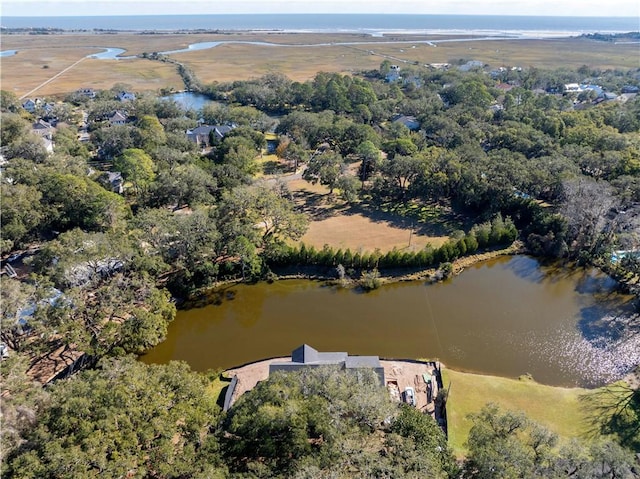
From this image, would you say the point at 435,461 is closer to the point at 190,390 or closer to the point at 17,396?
the point at 190,390

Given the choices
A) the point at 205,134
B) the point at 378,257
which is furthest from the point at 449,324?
the point at 205,134

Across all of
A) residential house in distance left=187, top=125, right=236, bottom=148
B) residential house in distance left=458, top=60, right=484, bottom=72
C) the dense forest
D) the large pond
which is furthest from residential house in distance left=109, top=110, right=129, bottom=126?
residential house in distance left=458, top=60, right=484, bottom=72

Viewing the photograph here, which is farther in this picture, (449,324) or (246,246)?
(246,246)

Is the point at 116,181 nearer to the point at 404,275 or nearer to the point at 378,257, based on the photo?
the point at 378,257

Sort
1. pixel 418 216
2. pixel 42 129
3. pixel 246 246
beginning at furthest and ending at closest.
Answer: pixel 42 129 < pixel 418 216 < pixel 246 246

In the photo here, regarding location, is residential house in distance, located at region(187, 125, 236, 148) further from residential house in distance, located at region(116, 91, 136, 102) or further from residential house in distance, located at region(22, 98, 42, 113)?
residential house in distance, located at region(22, 98, 42, 113)

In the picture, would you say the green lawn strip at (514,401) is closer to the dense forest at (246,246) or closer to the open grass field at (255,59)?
the dense forest at (246,246)
